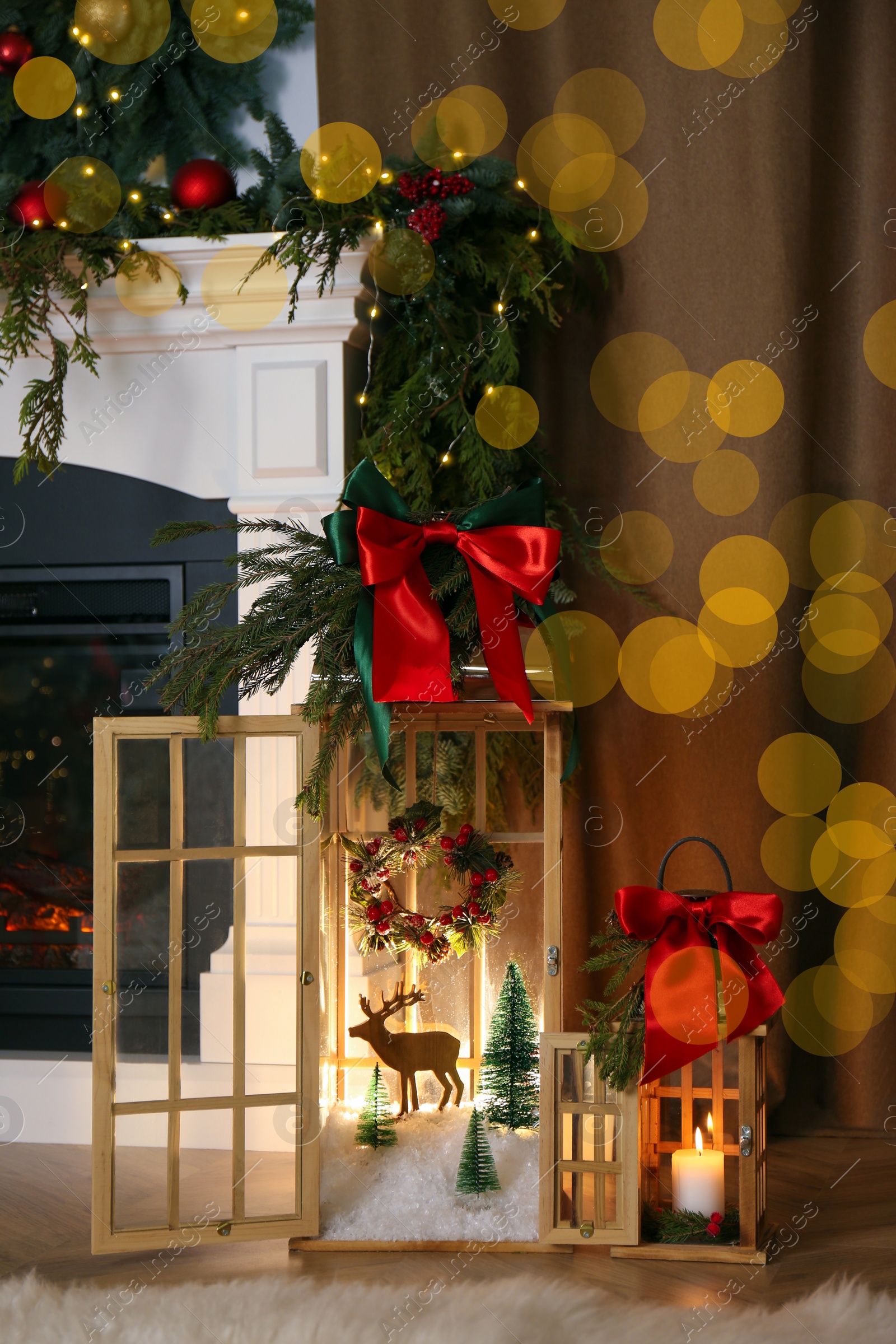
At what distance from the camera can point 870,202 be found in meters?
2.26

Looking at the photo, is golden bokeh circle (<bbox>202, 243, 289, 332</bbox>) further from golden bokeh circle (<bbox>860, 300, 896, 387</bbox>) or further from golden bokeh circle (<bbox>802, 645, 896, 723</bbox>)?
golden bokeh circle (<bbox>802, 645, 896, 723</bbox>)

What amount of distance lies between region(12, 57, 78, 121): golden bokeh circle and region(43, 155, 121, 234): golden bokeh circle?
0.30 metres

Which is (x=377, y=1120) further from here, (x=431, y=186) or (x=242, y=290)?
(x=431, y=186)

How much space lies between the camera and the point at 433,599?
1.63 metres

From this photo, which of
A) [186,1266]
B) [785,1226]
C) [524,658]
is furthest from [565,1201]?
[524,658]

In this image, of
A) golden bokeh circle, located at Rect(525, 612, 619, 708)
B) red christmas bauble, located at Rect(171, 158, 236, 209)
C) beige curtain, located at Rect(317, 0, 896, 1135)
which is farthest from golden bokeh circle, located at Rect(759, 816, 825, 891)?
red christmas bauble, located at Rect(171, 158, 236, 209)

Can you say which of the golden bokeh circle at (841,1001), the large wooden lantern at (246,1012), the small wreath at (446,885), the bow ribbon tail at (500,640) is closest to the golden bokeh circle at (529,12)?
the bow ribbon tail at (500,640)

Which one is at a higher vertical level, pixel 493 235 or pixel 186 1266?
pixel 493 235

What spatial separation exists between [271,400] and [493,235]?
1.74ft

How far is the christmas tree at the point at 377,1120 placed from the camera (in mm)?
1818

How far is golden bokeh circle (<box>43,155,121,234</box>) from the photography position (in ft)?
6.77

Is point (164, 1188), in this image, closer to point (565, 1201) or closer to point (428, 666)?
point (565, 1201)

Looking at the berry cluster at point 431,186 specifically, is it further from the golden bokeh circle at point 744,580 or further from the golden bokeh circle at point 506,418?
the golden bokeh circle at point 744,580

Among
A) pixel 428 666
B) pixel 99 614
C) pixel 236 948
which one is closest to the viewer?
pixel 428 666
